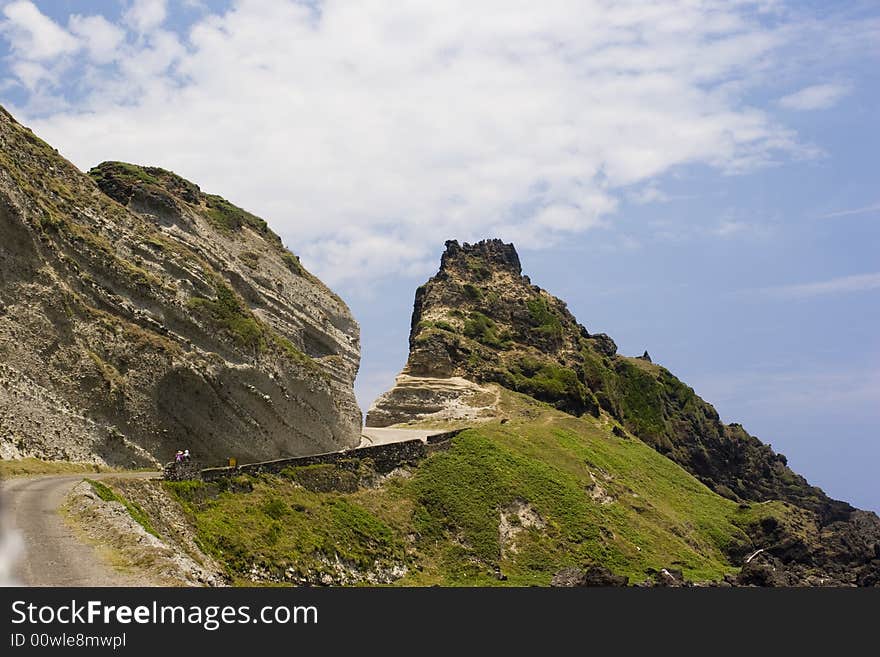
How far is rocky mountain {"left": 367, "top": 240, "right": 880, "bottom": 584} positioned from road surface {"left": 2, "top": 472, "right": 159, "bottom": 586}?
196ft

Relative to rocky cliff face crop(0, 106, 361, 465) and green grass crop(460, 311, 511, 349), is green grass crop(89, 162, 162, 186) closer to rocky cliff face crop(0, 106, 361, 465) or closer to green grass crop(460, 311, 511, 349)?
rocky cliff face crop(0, 106, 361, 465)

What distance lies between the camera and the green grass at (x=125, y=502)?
101 feet

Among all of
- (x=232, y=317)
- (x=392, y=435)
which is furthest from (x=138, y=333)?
(x=392, y=435)

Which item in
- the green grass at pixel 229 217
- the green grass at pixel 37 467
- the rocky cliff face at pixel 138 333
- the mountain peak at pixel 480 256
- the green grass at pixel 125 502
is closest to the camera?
the green grass at pixel 125 502

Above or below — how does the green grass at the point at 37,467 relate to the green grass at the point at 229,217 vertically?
below

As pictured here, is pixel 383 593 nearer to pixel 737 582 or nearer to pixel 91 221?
pixel 91 221

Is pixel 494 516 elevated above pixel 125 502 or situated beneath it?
elevated above

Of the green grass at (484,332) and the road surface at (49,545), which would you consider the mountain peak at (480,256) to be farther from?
the road surface at (49,545)

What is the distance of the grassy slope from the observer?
41906 millimetres

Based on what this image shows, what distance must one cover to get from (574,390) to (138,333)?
6316 centimetres

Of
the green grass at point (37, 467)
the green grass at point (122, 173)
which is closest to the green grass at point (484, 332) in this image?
the green grass at point (122, 173)

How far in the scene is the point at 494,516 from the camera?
59.8 m

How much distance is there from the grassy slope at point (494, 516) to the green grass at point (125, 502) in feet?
14.8

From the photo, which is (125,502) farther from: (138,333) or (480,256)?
(480,256)
